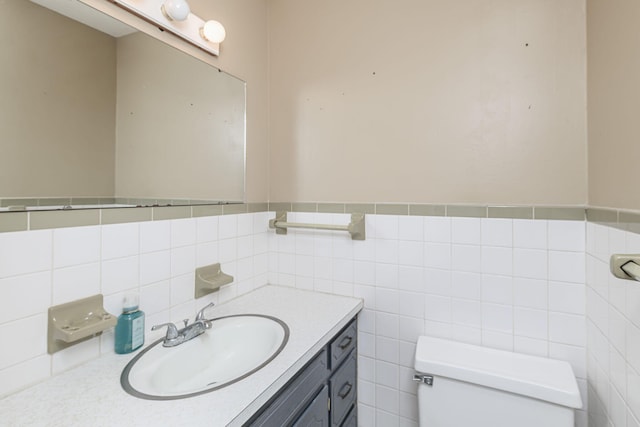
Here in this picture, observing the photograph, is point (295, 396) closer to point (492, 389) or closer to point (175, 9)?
point (492, 389)

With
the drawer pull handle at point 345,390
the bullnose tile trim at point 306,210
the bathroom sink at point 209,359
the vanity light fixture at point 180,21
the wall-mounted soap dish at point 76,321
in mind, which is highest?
the vanity light fixture at point 180,21

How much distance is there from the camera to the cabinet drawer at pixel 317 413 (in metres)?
0.95

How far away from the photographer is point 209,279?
1271mm

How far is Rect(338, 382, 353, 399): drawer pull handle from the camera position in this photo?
1248 millimetres

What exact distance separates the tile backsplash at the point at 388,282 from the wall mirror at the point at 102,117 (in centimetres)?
15

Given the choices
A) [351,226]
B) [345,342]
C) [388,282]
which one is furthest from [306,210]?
[345,342]

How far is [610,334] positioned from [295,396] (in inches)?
38.6

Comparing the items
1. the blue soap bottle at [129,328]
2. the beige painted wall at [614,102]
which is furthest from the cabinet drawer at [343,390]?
the beige painted wall at [614,102]

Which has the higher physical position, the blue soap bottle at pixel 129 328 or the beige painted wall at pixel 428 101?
the beige painted wall at pixel 428 101

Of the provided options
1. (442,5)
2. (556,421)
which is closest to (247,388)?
(556,421)

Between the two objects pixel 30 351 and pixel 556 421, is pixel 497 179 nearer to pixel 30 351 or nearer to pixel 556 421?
pixel 556 421

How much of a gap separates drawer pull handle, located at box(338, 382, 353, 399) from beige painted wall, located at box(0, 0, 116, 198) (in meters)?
1.21

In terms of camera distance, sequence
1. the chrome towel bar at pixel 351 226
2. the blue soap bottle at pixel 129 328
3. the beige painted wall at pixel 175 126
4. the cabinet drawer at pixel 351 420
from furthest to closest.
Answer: the chrome towel bar at pixel 351 226, the cabinet drawer at pixel 351 420, the beige painted wall at pixel 175 126, the blue soap bottle at pixel 129 328

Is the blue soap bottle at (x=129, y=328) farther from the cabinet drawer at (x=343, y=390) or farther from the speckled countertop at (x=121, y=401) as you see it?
the cabinet drawer at (x=343, y=390)
